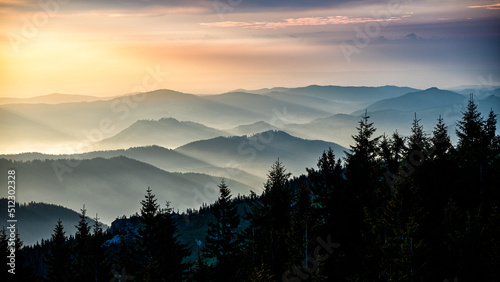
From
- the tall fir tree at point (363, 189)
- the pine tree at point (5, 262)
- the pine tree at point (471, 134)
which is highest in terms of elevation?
the pine tree at point (471, 134)

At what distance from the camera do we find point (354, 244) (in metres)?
40.0

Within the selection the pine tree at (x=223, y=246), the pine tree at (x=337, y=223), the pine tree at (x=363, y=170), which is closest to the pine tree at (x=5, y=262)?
the pine tree at (x=223, y=246)

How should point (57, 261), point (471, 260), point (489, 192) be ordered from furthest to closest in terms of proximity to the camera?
1. point (57, 261)
2. point (489, 192)
3. point (471, 260)

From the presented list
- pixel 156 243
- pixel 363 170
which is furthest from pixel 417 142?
pixel 156 243

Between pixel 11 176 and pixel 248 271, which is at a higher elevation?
pixel 11 176

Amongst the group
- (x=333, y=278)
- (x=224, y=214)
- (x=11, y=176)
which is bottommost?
(x=333, y=278)

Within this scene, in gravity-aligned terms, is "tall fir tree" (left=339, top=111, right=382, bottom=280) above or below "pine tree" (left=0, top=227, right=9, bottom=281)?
above

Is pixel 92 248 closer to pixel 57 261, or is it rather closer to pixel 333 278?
pixel 57 261

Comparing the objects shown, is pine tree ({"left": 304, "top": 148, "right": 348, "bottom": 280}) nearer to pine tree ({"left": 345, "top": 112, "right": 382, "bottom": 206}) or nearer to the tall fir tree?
the tall fir tree

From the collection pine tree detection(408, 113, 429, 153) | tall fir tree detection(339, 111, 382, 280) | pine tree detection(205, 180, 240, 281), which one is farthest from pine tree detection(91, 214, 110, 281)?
pine tree detection(408, 113, 429, 153)

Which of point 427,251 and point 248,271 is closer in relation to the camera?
point 427,251

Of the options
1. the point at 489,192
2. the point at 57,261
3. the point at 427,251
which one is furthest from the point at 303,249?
the point at 57,261

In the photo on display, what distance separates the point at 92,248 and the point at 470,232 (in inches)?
1427

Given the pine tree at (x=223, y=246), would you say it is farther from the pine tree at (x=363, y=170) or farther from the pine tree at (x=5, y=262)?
the pine tree at (x=5, y=262)
